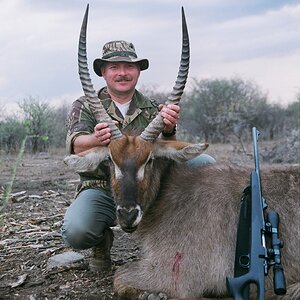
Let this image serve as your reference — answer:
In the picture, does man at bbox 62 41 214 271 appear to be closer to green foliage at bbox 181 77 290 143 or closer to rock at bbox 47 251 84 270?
rock at bbox 47 251 84 270

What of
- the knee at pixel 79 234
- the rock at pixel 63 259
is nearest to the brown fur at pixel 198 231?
the knee at pixel 79 234

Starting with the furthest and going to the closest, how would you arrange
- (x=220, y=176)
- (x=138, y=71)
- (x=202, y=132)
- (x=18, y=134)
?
(x=202, y=132), (x=18, y=134), (x=138, y=71), (x=220, y=176)

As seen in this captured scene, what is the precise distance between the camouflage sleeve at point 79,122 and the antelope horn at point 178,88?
898 mm

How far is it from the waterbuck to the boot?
74 cm

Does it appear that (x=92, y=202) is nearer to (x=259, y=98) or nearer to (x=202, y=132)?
(x=202, y=132)

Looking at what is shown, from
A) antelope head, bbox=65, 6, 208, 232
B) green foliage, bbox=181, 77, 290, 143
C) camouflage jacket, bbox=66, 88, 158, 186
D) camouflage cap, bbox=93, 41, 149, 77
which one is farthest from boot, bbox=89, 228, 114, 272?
green foliage, bbox=181, 77, 290, 143

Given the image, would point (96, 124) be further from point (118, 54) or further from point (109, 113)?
point (118, 54)

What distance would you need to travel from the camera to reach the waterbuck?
5.30 meters

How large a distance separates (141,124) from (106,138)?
105 centimetres

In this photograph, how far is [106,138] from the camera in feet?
18.5

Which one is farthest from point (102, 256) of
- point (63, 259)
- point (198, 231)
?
point (198, 231)

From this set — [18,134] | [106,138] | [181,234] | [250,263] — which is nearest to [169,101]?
[106,138]

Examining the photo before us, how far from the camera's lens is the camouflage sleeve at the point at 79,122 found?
20.8 feet

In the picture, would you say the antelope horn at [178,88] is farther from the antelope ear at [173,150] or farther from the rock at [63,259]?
the rock at [63,259]
